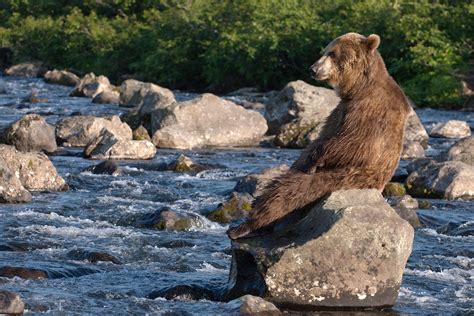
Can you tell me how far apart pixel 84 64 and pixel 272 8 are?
43.1ft

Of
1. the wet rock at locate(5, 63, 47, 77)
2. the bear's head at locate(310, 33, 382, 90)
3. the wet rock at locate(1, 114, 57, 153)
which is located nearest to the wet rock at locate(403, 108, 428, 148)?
the wet rock at locate(1, 114, 57, 153)

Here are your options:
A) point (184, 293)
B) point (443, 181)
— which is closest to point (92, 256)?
point (184, 293)

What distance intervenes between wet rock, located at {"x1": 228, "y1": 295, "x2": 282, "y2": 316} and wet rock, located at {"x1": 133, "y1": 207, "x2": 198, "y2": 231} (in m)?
4.28

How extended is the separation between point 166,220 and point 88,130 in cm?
923

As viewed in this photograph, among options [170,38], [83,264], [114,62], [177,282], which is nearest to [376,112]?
[177,282]

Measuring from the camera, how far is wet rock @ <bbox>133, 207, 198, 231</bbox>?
43.7 ft

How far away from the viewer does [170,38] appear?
44.4 metres

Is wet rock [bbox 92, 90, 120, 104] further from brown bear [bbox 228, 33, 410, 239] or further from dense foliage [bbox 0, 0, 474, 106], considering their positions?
brown bear [bbox 228, 33, 410, 239]

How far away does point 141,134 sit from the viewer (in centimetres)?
2262

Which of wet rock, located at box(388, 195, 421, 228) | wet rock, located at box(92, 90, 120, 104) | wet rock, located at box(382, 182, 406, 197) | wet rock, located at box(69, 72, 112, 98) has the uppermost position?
wet rock, located at box(388, 195, 421, 228)

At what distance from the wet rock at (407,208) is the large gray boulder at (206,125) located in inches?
299

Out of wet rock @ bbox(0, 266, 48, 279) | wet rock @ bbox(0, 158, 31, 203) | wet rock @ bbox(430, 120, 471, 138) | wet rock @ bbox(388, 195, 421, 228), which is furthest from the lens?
wet rock @ bbox(430, 120, 471, 138)

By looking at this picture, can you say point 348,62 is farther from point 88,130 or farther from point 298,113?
point 298,113

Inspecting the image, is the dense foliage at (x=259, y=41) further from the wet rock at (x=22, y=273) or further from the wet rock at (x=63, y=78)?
the wet rock at (x=22, y=273)
